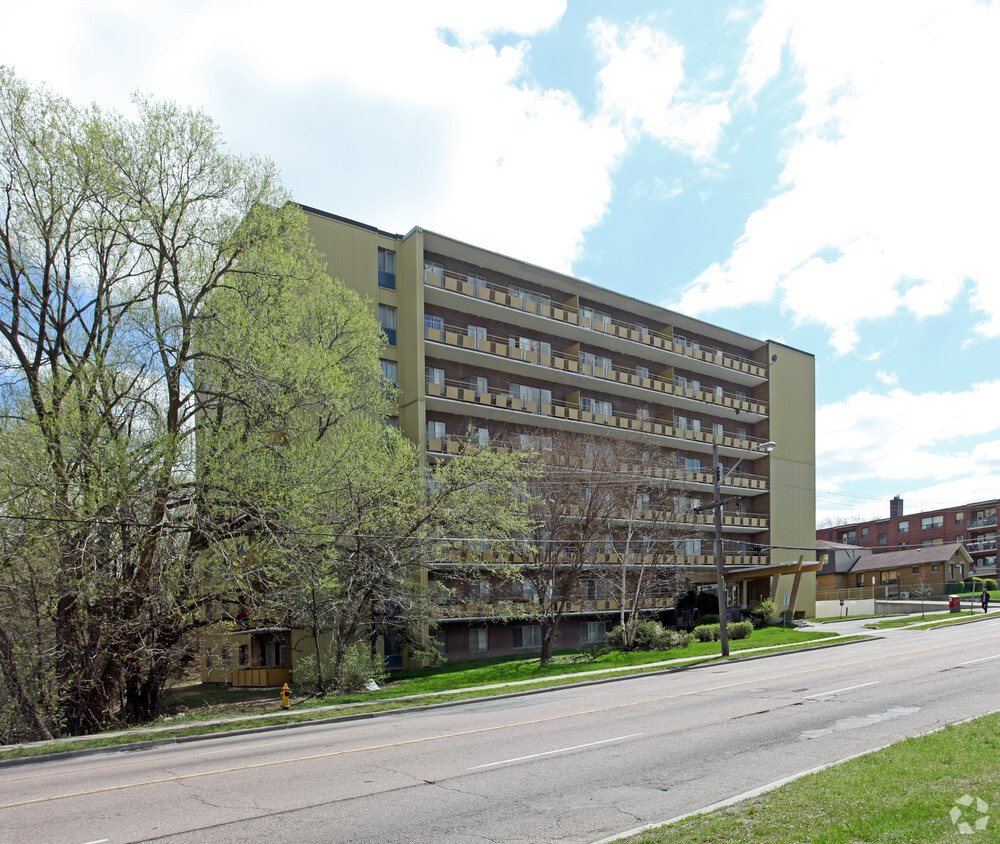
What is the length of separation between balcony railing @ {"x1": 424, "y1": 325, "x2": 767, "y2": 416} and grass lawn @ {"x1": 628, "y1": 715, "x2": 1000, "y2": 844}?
3320cm

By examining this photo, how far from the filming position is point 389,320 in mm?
39969

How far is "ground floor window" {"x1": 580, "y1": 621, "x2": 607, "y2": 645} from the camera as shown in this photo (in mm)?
45719

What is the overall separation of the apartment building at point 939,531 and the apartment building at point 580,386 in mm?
39769

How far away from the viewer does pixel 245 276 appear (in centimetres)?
2453

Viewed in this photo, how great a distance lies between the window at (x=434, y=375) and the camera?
4012cm

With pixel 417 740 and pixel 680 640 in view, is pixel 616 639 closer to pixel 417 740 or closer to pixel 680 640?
pixel 680 640

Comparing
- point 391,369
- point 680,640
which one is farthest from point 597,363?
point 680,640

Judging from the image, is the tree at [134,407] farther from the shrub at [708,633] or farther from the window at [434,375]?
the shrub at [708,633]

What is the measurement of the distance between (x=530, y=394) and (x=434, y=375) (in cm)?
743

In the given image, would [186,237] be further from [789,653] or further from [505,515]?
[789,653]

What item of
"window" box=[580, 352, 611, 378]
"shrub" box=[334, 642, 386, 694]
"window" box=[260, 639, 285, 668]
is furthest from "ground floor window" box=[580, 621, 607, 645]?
"shrub" box=[334, 642, 386, 694]

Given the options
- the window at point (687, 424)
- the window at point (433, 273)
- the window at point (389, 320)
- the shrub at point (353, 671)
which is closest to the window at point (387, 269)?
the window at point (389, 320)

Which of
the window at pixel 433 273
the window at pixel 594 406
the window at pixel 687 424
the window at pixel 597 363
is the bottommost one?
the window at pixel 687 424

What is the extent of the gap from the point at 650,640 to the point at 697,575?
68.0 ft
